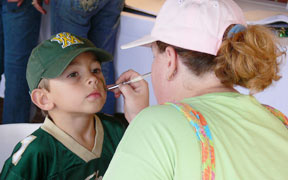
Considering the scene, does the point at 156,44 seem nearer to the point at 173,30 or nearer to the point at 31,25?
the point at 173,30

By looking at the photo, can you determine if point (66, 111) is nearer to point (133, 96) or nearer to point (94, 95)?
point (94, 95)

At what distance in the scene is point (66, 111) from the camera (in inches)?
43.8

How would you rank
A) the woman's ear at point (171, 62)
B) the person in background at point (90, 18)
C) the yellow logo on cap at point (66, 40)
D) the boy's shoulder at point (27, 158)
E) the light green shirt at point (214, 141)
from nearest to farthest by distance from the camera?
1. the light green shirt at point (214, 141)
2. the woman's ear at point (171, 62)
3. the boy's shoulder at point (27, 158)
4. the yellow logo on cap at point (66, 40)
5. the person in background at point (90, 18)

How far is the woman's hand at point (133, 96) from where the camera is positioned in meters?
1.08

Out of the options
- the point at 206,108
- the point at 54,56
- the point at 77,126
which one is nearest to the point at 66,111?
the point at 77,126

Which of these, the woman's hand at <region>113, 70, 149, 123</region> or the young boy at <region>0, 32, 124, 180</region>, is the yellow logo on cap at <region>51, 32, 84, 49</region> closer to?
the young boy at <region>0, 32, 124, 180</region>

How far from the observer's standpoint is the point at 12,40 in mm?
1803

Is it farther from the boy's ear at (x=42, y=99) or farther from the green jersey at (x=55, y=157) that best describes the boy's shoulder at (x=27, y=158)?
the boy's ear at (x=42, y=99)

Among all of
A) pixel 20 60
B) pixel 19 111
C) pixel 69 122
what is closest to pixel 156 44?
pixel 69 122

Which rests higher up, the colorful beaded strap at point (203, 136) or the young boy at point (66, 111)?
the colorful beaded strap at point (203, 136)

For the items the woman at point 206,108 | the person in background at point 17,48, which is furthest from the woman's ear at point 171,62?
the person in background at point 17,48

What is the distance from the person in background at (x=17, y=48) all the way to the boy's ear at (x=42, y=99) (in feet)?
2.45

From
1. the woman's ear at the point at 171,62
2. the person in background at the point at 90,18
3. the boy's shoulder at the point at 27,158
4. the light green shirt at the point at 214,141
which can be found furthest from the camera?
the person in background at the point at 90,18

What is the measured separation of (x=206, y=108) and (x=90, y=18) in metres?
1.21
